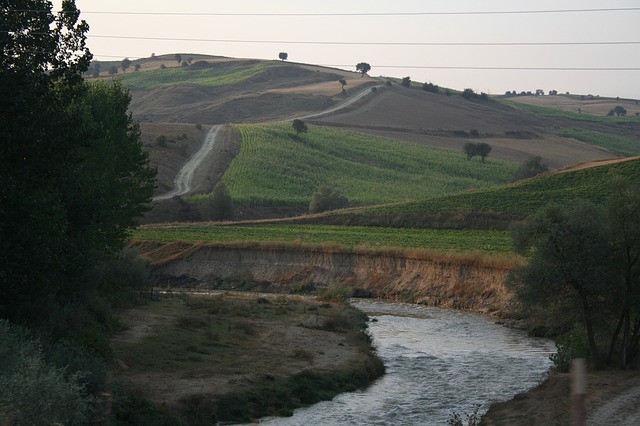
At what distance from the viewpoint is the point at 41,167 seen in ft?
90.0

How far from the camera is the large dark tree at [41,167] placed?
86.7 ft

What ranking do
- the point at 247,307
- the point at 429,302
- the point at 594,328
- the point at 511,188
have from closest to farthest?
1. the point at 594,328
2. the point at 247,307
3. the point at 429,302
4. the point at 511,188

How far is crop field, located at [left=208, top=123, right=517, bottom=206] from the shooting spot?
4572 inches

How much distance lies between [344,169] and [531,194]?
50.6 metres

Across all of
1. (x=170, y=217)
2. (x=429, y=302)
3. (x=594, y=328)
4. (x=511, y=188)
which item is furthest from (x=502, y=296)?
(x=170, y=217)

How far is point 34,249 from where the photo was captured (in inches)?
1043

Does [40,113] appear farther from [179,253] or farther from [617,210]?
[179,253]

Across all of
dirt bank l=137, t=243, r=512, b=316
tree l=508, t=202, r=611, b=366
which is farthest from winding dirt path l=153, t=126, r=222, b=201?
tree l=508, t=202, r=611, b=366

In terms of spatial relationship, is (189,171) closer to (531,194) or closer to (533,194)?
(531,194)

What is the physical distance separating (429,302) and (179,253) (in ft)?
79.2

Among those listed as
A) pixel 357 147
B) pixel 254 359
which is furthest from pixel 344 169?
pixel 254 359

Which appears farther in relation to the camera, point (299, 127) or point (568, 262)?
point (299, 127)

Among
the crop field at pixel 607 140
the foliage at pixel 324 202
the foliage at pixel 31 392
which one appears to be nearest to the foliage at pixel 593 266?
the foliage at pixel 31 392

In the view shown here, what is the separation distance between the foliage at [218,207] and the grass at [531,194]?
50.5ft
